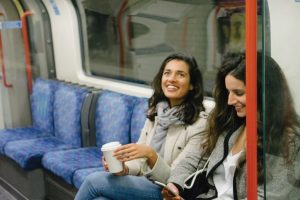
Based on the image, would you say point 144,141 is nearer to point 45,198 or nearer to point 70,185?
point 70,185

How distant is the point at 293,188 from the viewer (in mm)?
1829

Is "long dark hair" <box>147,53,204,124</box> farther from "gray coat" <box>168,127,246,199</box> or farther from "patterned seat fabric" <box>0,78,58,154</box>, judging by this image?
"patterned seat fabric" <box>0,78,58,154</box>

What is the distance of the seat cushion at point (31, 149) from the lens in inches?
175

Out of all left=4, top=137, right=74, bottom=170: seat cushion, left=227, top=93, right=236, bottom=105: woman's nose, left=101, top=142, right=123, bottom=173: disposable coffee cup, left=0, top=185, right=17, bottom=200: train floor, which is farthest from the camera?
left=0, top=185, right=17, bottom=200: train floor

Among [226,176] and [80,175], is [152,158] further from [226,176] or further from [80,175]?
[80,175]

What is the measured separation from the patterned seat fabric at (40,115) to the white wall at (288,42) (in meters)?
3.83

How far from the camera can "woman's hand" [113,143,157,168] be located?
2602 millimetres

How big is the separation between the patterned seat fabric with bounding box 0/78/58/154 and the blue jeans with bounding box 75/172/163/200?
2.38 meters

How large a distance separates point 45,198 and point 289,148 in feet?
11.0

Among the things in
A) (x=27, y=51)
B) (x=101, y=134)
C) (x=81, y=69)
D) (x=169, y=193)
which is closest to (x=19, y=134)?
(x=81, y=69)

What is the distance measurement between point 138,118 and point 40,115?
192cm

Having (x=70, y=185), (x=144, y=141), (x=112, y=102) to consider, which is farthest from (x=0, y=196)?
(x=144, y=141)

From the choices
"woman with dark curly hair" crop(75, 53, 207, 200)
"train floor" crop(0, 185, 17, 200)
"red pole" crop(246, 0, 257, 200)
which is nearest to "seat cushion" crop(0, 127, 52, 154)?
"train floor" crop(0, 185, 17, 200)

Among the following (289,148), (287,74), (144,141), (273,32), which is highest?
(273,32)
